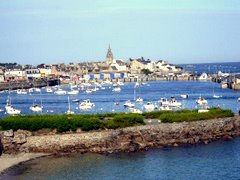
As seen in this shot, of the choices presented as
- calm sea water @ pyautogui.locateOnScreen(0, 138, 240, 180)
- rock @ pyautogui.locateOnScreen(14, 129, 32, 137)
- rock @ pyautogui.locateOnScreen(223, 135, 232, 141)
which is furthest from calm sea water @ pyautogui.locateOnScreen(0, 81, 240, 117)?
rock @ pyautogui.locateOnScreen(14, 129, 32, 137)

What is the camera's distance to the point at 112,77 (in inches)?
5994

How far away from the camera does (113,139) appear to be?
35.2 m

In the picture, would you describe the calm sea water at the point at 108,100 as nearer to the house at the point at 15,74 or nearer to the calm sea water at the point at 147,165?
the calm sea water at the point at 147,165

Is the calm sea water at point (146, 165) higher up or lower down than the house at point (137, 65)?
lower down

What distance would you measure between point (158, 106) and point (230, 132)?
90.1ft

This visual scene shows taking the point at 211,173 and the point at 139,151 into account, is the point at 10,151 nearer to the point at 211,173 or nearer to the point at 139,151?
the point at 139,151

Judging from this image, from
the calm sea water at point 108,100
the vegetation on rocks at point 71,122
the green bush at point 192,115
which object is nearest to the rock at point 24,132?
the vegetation on rocks at point 71,122

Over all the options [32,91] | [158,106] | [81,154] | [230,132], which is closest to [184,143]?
[230,132]

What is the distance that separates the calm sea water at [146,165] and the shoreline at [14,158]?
0.60 metres

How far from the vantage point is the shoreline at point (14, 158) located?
3161 centimetres

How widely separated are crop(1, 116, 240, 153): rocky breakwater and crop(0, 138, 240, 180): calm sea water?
4.02ft

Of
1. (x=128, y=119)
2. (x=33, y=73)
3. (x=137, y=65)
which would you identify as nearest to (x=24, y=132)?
(x=128, y=119)

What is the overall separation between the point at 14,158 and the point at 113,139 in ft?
20.3

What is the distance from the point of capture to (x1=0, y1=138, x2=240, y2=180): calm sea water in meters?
28.6
